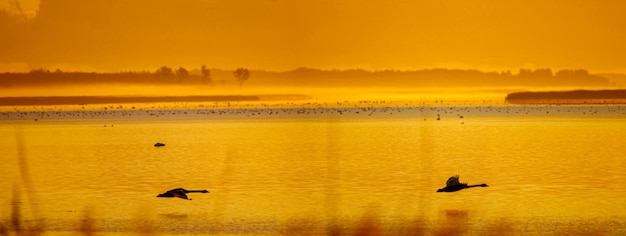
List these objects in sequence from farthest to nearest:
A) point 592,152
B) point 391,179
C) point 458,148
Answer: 1. point 458,148
2. point 592,152
3. point 391,179

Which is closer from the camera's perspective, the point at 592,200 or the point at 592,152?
the point at 592,200

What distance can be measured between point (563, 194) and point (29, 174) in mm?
16293

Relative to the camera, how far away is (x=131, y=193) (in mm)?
24078

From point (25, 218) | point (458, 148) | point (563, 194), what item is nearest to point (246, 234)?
point (25, 218)

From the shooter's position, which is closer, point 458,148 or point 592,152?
point 592,152

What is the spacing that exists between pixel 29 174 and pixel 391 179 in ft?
37.1

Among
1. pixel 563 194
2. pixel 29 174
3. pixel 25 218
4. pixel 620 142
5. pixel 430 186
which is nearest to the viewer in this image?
pixel 25 218

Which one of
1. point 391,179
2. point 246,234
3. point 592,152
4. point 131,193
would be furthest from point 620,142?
point 246,234

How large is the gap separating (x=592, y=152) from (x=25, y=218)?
25908 mm

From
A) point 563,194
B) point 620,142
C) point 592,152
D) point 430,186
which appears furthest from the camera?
point 620,142

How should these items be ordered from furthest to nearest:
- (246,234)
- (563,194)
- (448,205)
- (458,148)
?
(458,148) → (563,194) → (448,205) → (246,234)

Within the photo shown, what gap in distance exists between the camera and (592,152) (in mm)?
38906

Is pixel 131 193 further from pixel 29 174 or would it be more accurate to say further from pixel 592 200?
pixel 592 200

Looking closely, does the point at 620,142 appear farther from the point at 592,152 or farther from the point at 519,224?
the point at 519,224
